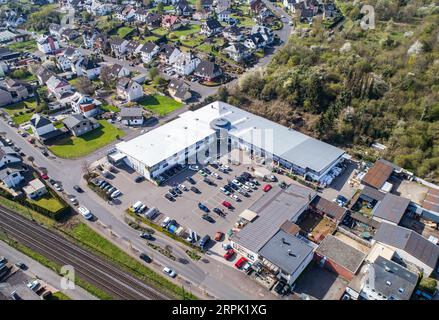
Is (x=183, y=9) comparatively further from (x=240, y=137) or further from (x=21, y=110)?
(x=240, y=137)

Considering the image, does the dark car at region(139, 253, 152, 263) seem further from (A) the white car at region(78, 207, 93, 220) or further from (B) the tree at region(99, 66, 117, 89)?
A: (B) the tree at region(99, 66, 117, 89)

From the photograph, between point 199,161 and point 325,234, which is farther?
point 199,161

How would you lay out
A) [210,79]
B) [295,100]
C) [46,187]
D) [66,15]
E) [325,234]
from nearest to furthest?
[325,234] → [46,187] → [295,100] → [210,79] → [66,15]

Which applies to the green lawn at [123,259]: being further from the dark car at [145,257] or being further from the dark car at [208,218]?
the dark car at [208,218]

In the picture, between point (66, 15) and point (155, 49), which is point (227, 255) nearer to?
point (155, 49)

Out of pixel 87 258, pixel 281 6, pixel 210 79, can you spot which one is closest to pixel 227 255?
pixel 87 258

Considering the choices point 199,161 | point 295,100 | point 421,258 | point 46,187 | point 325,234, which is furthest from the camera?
point 295,100

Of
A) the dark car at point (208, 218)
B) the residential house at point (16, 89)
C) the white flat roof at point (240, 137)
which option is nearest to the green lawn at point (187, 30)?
the residential house at point (16, 89)

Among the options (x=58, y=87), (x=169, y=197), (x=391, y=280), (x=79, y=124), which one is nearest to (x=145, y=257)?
(x=169, y=197)
